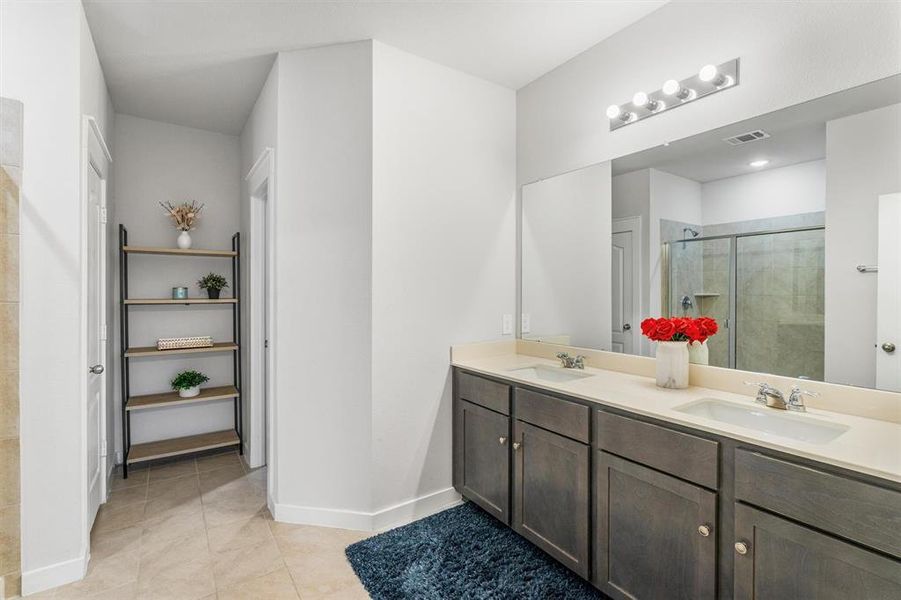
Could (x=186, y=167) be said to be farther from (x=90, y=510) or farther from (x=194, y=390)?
(x=90, y=510)

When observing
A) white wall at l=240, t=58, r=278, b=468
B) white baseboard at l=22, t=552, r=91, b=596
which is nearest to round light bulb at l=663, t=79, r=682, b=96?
white wall at l=240, t=58, r=278, b=468

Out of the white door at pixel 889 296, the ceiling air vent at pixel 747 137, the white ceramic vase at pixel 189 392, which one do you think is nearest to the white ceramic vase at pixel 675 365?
the white door at pixel 889 296

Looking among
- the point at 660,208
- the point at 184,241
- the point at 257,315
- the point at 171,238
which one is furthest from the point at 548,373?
the point at 171,238

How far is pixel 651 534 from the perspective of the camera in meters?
1.56

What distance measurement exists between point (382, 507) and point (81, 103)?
243 centimetres

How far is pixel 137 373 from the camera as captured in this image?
11.1 ft

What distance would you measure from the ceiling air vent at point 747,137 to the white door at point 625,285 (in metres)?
0.52

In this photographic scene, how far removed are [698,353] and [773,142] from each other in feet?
3.00

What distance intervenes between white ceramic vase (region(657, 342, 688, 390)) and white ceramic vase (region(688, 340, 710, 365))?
3.3 inches

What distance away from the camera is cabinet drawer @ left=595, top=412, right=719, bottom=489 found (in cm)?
140

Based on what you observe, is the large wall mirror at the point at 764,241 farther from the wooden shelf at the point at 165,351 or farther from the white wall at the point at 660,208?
the wooden shelf at the point at 165,351

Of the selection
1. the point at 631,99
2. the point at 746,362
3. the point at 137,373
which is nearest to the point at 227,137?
the point at 137,373

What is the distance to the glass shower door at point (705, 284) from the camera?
192 cm

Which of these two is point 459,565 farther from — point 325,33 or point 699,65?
point 325,33
